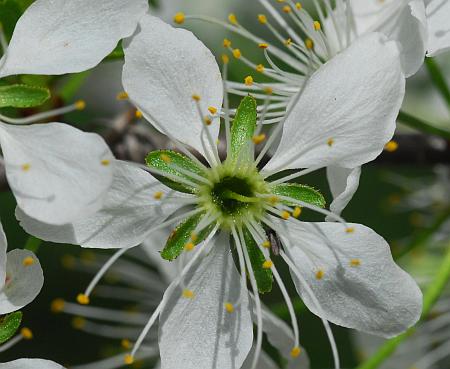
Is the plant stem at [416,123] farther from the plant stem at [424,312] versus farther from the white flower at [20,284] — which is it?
the white flower at [20,284]

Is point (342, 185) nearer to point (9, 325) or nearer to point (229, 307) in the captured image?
point (229, 307)

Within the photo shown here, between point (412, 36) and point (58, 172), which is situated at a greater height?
point (412, 36)

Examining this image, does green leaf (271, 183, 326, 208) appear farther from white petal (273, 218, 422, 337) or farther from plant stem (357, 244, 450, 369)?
plant stem (357, 244, 450, 369)

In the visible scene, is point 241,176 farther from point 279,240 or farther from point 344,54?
point 344,54

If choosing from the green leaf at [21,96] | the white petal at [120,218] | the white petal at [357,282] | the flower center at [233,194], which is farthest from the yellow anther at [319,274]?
the green leaf at [21,96]

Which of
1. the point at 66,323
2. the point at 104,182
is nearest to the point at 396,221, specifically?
the point at 66,323

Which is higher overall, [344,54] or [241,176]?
[344,54]

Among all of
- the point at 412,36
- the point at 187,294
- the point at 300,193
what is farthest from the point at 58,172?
the point at 412,36
